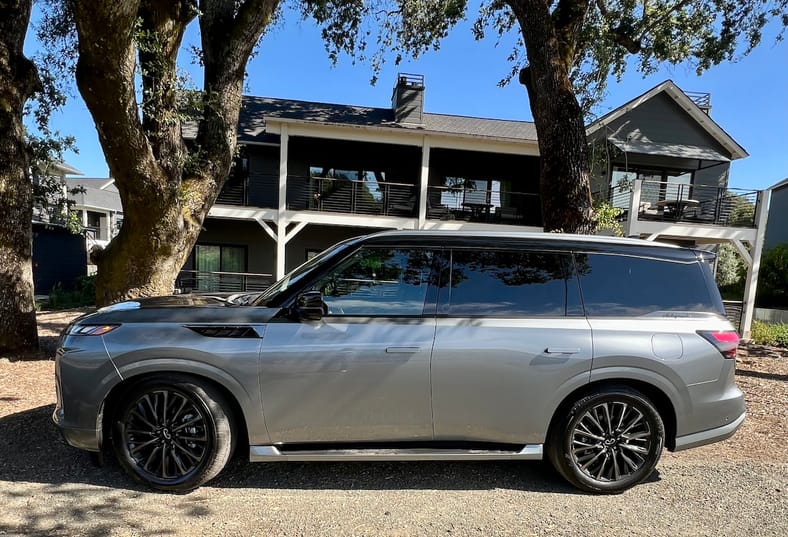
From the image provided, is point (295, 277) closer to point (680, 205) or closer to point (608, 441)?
point (608, 441)

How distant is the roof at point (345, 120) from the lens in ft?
44.9

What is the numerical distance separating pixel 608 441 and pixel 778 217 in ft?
98.4

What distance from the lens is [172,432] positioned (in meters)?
3.00

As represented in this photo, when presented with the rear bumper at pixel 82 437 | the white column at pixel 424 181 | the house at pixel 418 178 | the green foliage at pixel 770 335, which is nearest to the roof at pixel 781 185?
Answer: the house at pixel 418 178

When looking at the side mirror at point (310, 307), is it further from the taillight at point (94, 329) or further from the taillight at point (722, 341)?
the taillight at point (722, 341)

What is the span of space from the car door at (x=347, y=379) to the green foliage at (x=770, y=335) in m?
12.2

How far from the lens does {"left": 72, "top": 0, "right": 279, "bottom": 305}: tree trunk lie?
4.52 metres

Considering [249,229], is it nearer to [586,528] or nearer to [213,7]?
[213,7]

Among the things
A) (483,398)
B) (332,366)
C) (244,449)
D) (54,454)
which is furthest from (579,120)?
(54,454)

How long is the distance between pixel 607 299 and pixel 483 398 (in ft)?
3.85

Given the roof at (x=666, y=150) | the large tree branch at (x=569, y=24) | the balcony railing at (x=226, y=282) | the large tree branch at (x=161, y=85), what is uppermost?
the large tree branch at (x=569, y=24)

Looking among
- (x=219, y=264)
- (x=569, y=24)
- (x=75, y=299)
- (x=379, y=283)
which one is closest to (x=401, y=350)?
(x=379, y=283)

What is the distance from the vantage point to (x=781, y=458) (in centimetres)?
379

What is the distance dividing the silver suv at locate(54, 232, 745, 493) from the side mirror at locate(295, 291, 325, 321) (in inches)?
0.5
